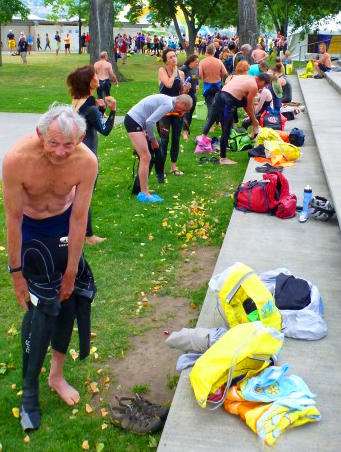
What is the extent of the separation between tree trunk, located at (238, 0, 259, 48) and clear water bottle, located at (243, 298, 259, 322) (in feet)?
66.7

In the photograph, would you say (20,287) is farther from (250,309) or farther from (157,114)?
(157,114)

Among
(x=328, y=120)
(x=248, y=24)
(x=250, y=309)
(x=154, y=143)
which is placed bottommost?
(x=250, y=309)

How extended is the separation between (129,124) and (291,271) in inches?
133

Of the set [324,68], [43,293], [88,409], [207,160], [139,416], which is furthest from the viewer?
[324,68]

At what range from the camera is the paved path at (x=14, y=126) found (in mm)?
12781

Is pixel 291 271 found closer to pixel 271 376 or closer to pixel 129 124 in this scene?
pixel 271 376

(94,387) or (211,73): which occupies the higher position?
(211,73)

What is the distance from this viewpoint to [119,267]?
6211mm

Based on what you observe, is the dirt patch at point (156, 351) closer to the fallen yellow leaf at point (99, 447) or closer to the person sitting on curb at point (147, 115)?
the fallen yellow leaf at point (99, 447)

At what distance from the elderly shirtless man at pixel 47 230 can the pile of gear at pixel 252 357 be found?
0.85m

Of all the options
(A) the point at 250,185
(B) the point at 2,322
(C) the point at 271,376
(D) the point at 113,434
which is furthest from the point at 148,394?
(A) the point at 250,185

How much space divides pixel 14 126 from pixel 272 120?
21.3 feet

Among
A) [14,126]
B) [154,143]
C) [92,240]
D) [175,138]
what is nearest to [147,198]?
[154,143]

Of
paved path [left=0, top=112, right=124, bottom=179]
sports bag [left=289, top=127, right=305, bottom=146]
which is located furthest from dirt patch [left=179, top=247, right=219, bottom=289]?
paved path [left=0, top=112, right=124, bottom=179]
